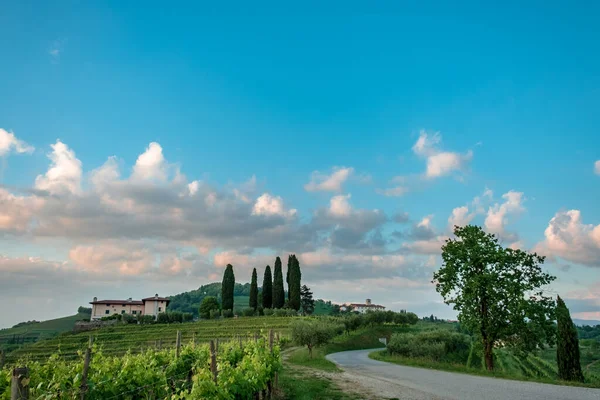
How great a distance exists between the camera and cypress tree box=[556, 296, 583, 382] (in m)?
23.4

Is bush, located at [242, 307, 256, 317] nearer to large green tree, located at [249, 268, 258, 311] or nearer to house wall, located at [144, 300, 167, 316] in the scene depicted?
large green tree, located at [249, 268, 258, 311]

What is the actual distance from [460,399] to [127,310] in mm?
99746

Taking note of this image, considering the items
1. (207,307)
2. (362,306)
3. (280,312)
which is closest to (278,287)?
(280,312)

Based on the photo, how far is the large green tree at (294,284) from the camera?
76.7 m

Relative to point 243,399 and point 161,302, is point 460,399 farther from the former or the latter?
point 161,302

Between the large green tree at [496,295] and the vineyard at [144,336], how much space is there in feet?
89.8

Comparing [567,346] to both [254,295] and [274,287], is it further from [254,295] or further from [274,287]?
[254,295]

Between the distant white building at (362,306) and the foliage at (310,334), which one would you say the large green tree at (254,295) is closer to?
the foliage at (310,334)

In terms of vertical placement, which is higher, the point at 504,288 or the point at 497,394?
the point at 504,288

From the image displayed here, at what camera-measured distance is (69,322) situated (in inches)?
4257

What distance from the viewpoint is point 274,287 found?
7944cm

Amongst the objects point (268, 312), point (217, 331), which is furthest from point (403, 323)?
point (217, 331)

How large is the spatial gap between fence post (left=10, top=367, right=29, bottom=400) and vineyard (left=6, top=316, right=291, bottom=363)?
1760 inches

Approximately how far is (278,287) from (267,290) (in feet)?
11.4
